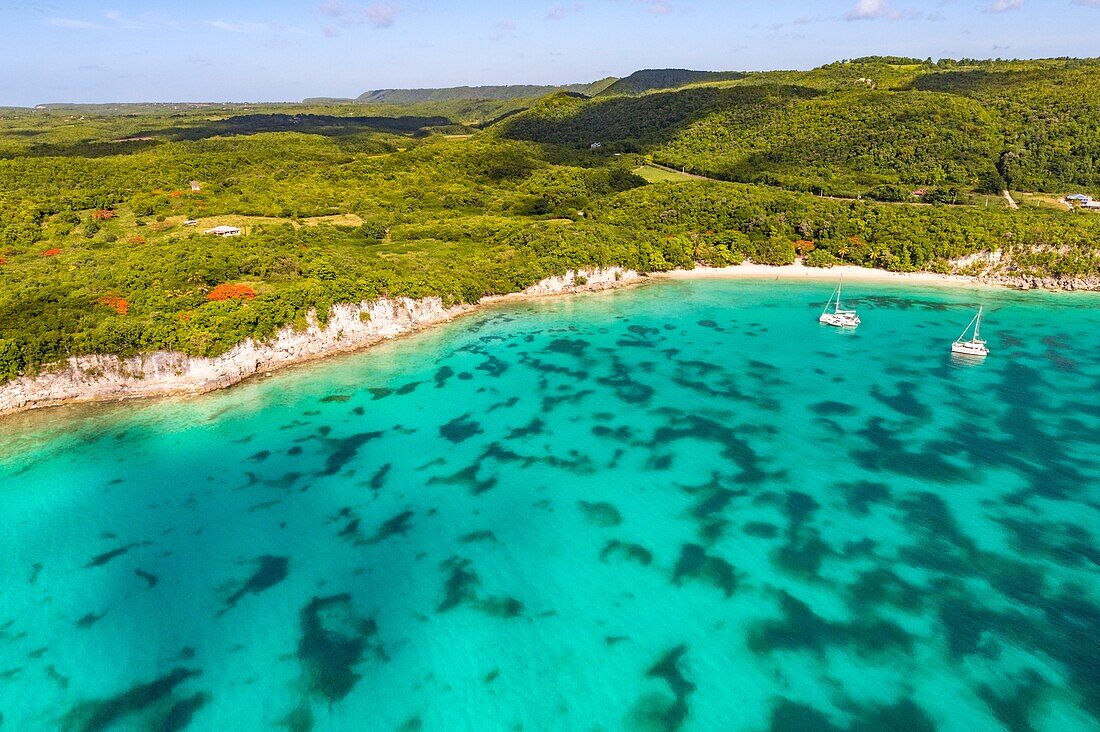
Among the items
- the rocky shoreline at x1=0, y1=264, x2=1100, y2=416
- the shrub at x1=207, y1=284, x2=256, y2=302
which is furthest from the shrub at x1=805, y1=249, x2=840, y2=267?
the shrub at x1=207, y1=284, x2=256, y2=302

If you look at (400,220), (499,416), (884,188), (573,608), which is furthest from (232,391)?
(884,188)

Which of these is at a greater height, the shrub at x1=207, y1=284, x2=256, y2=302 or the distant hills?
the distant hills

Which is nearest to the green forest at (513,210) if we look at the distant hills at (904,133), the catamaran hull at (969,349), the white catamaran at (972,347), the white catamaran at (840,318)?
the distant hills at (904,133)

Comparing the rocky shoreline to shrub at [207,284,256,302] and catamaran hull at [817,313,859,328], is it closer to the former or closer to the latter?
shrub at [207,284,256,302]

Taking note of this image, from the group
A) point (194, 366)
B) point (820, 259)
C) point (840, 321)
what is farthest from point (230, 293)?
point (820, 259)

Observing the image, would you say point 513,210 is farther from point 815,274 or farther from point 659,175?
point 815,274

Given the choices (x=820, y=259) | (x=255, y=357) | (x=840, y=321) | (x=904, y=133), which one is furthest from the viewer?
(x=904, y=133)

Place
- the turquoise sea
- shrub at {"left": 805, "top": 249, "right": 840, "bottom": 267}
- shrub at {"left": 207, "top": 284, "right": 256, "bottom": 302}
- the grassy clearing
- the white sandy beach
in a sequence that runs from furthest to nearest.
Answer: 1. the grassy clearing
2. shrub at {"left": 805, "top": 249, "right": 840, "bottom": 267}
3. the white sandy beach
4. shrub at {"left": 207, "top": 284, "right": 256, "bottom": 302}
5. the turquoise sea
